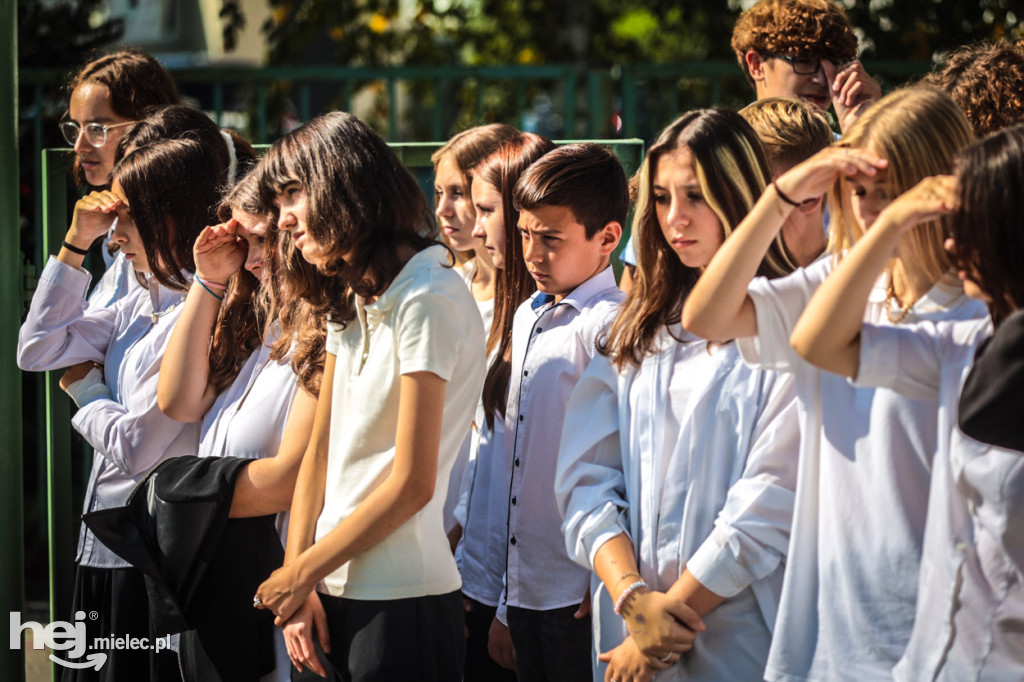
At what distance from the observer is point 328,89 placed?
9039 mm

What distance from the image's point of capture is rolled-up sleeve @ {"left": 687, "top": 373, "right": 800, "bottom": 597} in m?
2.17

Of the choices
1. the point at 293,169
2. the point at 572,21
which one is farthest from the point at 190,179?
the point at 572,21

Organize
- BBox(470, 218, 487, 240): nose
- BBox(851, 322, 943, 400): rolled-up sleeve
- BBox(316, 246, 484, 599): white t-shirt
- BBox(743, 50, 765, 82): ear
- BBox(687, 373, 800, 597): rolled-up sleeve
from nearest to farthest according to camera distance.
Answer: BBox(851, 322, 943, 400): rolled-up sleeve
BBox(687, 373, 800, 597): rolled-up sleeve
BBox(316, 246, 484, 599): white t-shirt
BBox(470, 218, 487, 240): nose
BBox(743, 50, 765, 82): ear

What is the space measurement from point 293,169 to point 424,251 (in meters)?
0.34

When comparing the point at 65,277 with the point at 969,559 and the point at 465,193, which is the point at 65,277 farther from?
the point at 969,559

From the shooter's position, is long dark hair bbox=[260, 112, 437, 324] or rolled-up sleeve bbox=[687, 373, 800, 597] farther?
long dark hair bbox=[260, 112, 437, 324]

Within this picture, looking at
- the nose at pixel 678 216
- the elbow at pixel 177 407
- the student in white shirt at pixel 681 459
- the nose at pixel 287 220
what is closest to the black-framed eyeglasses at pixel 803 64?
the student in white shirt at pixel 681 459

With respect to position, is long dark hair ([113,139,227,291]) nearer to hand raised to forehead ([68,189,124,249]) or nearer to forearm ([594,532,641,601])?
hand raised to forehead ([68,189,124,249])

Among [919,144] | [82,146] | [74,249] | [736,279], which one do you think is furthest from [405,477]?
[82,146]

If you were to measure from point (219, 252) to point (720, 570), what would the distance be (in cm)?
154

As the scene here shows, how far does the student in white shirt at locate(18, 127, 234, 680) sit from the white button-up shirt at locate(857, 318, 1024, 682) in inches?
76.4

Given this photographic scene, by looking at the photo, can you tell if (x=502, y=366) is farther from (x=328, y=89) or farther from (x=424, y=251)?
(x=328, y=89)

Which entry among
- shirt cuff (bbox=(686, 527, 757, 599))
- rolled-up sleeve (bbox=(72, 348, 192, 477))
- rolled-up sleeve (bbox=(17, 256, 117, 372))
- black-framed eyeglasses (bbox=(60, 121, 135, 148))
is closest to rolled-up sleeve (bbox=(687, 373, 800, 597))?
shirt cuff (bbox=(686, 527, 757, 599))

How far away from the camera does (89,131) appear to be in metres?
3.77
